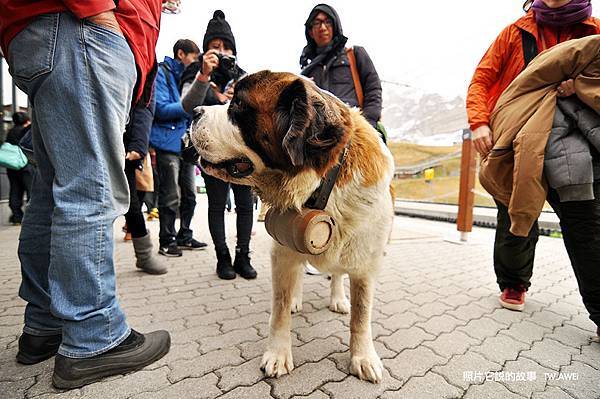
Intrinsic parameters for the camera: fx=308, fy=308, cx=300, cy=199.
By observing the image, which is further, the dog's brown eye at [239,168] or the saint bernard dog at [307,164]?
the dog's brown eye at [239,168]

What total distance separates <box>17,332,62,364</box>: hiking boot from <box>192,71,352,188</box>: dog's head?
1270 mm

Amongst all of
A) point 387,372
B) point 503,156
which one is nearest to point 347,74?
point 503,156

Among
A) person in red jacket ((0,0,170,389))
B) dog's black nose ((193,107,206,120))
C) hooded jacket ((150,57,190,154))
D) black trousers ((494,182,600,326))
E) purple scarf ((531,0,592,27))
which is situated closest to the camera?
person in red jacket ((0,0,170,389))

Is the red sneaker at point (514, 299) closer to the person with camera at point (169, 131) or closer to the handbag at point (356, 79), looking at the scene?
the handbag at point (356, 79)

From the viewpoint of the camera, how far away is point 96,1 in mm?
1337

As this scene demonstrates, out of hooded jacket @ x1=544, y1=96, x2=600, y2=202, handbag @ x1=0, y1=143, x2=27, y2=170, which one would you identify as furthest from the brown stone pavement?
handbag @ x1=0, y1=143, x2=27, y2=170

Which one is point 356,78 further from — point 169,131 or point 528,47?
point 169,131

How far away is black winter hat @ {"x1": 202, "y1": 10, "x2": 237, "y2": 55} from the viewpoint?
3244mm

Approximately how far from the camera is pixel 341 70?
3.16 meters

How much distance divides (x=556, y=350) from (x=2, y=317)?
3.76m

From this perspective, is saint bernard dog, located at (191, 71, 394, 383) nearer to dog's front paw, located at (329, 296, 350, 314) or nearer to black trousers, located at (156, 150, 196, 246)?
dog's front paw, located at (329, 296, 350, 314)

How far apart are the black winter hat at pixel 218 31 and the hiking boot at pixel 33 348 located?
2.95m

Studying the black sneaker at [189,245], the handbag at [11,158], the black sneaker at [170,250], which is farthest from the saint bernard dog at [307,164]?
the handbag at [11,158]

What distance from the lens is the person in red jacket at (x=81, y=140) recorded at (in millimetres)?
1346
